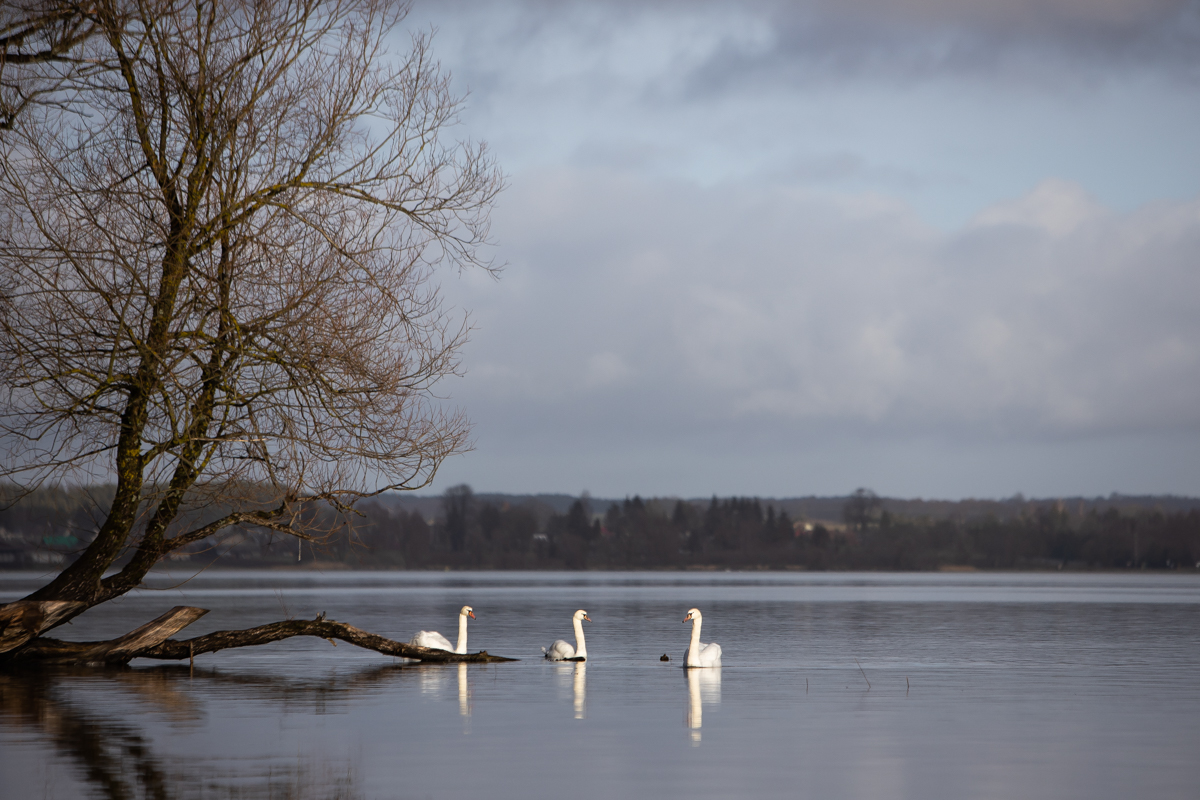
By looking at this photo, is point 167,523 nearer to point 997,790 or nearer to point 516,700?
point 516,700

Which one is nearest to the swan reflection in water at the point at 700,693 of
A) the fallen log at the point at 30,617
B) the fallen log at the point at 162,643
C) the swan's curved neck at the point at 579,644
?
the swan's curved neck at the point at 579,644

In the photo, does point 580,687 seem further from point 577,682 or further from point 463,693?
point 463,693

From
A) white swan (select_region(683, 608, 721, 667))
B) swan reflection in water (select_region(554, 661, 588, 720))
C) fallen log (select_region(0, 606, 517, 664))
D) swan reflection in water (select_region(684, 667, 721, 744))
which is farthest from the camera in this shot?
white swan (select_region(683, 608, 721, 667))

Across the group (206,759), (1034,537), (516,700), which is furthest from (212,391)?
(1034,537)

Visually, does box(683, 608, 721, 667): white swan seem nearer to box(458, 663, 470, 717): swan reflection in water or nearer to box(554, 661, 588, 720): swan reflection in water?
box(554, 661, 588, 720): swan reflection in water

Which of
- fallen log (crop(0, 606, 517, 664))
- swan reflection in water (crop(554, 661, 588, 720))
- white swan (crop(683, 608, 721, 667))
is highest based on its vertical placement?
fallen log (crop(0, 606, 517, 664))

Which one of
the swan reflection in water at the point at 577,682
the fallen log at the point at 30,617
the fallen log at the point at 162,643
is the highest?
the fallen log at the point at 30,617

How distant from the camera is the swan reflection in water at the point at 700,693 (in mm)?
15680

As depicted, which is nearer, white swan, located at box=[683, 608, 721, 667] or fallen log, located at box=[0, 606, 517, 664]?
fallen log, located at box=[0, 606, 517, 664]

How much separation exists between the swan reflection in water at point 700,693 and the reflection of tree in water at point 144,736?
4831 millimetres

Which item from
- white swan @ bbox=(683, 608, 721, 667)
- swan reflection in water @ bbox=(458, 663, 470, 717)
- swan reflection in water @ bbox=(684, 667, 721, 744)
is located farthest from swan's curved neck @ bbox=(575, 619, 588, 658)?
swan reflection in water @ bbox=(684, 667, 721, 744)

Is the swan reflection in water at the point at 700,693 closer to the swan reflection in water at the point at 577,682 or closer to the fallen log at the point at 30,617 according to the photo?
the swan reflection in water at the point at 577,682

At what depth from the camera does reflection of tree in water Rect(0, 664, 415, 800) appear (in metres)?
10.8

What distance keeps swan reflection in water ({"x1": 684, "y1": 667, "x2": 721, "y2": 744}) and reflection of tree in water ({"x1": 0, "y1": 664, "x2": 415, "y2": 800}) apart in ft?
15.8
